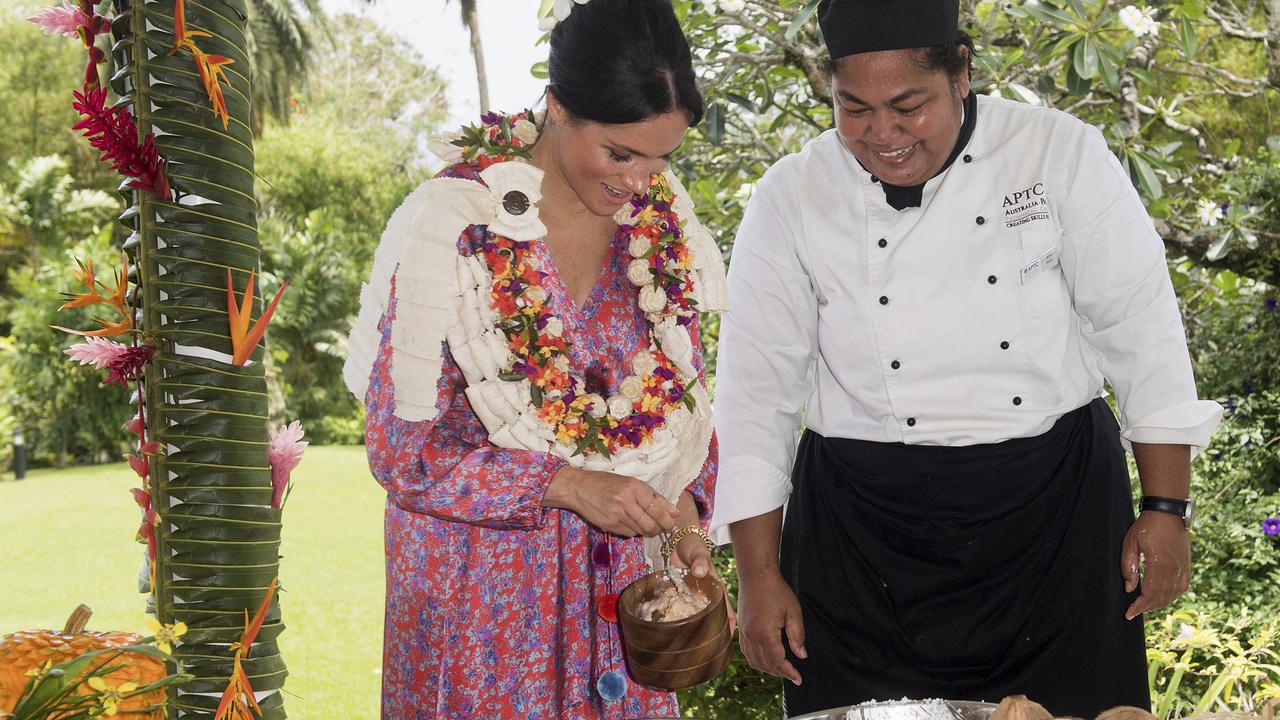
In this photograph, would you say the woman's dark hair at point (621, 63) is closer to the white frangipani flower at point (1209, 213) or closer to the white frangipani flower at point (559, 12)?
the white frangipani flower at point (559, 12)

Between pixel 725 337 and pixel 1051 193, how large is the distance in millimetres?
618

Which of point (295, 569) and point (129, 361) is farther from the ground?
point (129, 361)

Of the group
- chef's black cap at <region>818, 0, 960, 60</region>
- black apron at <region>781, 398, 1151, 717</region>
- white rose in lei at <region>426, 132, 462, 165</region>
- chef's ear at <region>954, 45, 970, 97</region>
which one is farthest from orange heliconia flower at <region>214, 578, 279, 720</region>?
chef's ear at <region>954, 45, 970, 97</region>

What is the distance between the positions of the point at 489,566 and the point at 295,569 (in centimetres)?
771

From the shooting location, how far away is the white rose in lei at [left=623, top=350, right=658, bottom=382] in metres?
1.91

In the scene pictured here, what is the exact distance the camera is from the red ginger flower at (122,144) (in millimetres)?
1353

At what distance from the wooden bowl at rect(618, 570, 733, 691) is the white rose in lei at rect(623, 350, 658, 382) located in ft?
1.19

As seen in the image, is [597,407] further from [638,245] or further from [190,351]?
[190,351]

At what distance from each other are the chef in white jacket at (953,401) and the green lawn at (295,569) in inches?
144

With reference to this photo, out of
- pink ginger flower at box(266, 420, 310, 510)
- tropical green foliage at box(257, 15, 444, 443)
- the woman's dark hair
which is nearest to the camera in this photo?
pink ginger flower at box(266, 420, 310, 510)

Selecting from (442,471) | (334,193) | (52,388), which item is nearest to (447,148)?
(442,471)

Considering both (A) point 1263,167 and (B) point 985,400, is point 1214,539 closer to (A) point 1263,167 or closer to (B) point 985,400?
(A) point 1263,167

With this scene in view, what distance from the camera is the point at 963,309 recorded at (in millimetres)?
1986

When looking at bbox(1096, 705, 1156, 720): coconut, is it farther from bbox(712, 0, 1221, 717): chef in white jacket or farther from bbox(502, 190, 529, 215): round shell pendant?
bbox(502, 190, 529, 215): round shell pendant
